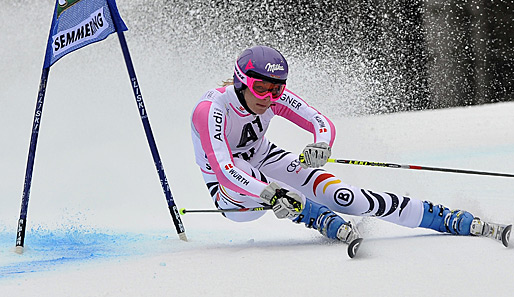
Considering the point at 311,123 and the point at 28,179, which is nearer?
the point at 311,123

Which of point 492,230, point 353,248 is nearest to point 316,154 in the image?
point 353,248

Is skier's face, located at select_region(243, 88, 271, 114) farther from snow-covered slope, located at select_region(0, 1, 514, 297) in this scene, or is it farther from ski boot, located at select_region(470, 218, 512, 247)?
ski boot, located at select_region(470, 218, 512, 247)

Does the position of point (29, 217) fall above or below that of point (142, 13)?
below

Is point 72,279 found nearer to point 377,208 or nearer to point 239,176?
point 239,176

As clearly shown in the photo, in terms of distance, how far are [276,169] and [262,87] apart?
1.78ft

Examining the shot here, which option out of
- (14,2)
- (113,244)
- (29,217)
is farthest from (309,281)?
(14,2)

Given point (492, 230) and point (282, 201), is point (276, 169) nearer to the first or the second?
point (282, 201)

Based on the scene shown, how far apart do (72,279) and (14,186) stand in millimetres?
3618

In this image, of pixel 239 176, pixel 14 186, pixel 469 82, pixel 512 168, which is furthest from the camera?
pixel 469 82

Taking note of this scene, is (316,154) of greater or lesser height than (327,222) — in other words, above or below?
above

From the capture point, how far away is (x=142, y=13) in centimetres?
838

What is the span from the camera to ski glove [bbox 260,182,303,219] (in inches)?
103

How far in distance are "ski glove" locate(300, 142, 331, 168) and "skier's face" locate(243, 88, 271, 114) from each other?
0.92 ft

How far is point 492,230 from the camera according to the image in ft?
8.84
